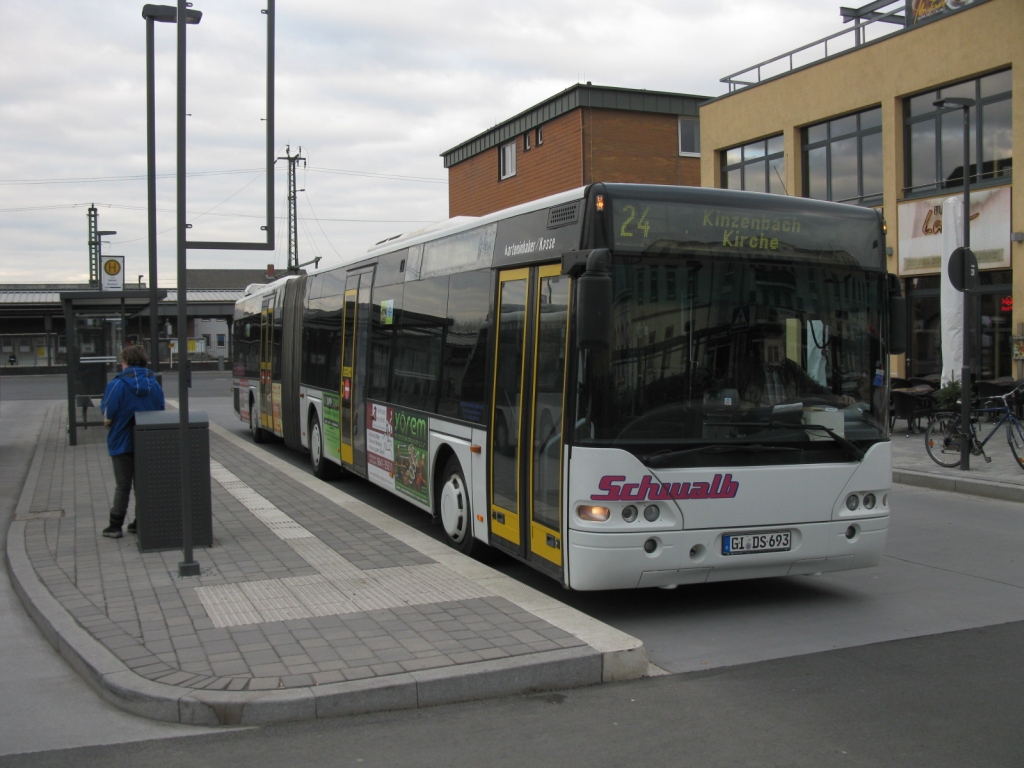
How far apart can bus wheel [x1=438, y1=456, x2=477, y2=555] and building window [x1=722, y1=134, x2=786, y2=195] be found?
1844 centimetres

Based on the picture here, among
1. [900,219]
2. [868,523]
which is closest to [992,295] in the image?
[900,219]

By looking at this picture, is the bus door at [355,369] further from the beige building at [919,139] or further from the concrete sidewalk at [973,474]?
the beige building at [919,139]

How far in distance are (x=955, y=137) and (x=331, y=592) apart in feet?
60.1

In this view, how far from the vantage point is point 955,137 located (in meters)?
20.8

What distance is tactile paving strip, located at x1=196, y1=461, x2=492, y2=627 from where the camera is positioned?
6434 millimetres

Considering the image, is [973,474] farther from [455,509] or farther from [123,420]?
[123,420]

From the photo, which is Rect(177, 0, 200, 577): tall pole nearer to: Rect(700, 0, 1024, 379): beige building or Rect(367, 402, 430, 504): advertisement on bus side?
Rect(367, 402, 430, 504): advertisement on bus side

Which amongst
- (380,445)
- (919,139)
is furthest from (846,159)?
(380,445)

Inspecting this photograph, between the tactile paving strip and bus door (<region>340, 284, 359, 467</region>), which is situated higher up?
bus door (<region>340, 284, 359, 467</region>)

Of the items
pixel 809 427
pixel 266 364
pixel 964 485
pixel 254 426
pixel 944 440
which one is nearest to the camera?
pixel 809 427

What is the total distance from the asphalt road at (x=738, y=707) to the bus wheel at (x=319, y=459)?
653 cm

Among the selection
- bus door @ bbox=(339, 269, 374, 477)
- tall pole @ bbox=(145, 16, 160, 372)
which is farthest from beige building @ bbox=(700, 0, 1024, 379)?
tall pole @ bbox=(145, 16, 160, 372)

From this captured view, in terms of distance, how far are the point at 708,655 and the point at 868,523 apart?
70.3 inches

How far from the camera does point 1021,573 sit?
823cm
